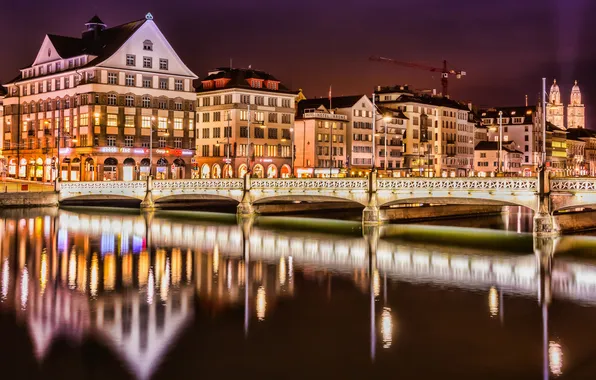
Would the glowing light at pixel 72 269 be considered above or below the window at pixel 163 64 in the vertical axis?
below

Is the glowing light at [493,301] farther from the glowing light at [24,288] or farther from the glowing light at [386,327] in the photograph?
the glowing light at [24,288]

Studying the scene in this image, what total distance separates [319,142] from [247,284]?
96.5 metres

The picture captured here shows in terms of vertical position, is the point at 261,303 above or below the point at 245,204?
below

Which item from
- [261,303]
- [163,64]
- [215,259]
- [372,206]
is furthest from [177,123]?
[261,303]

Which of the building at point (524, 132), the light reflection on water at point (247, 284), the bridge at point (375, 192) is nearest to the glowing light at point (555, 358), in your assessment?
the light reflection on water at point (247, 284)

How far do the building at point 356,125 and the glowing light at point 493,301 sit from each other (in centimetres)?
9959

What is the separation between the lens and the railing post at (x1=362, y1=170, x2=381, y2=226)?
6819 centimetres

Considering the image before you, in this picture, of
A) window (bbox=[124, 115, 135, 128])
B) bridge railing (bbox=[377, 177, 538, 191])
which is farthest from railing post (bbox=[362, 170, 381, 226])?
window (bbox=[124, 115, 135, 128])

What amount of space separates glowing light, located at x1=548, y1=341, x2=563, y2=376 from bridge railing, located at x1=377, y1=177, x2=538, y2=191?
31990 mm

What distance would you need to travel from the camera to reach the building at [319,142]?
134m

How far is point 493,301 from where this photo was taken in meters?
36.2

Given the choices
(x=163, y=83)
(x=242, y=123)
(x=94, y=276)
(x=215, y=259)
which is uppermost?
(x=163, y=83)

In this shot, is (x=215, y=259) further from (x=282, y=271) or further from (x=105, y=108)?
(x=105, y=108)

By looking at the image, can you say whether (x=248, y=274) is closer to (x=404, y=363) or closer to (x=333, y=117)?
(x=404, y=363)
